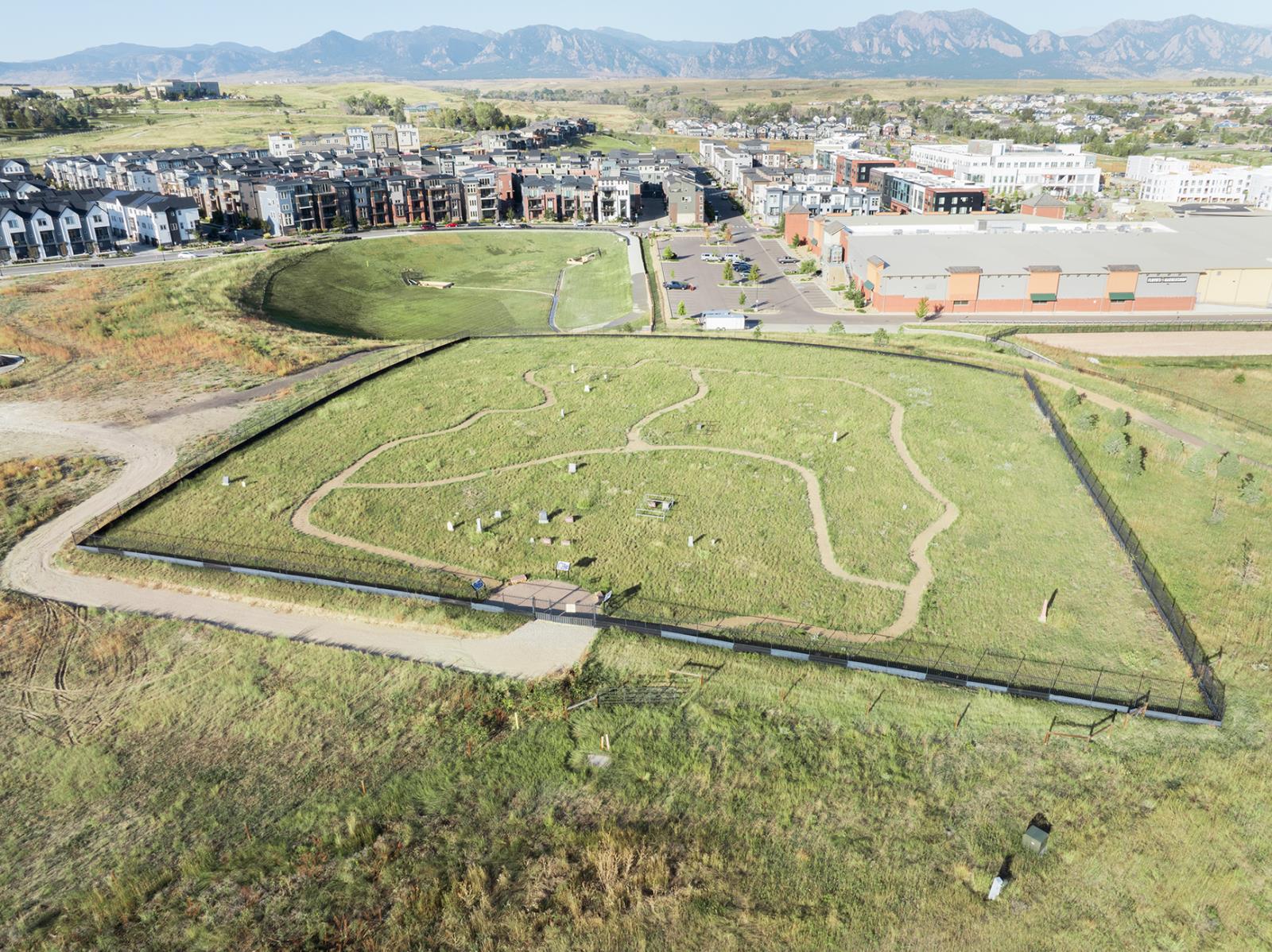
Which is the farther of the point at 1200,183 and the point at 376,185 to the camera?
the point at 1200,183

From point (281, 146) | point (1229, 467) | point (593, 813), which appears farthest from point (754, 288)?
point (281, 146)

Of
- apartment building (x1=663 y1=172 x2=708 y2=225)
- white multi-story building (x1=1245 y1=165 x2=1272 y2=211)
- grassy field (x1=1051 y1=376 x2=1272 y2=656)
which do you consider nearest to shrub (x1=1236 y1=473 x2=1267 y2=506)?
grassy field (x1=1051 y1=376 x2=1272 y2=656)

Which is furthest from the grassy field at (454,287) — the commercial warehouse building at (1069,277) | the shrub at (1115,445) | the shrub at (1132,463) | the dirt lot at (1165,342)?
the shrub at (1132,463)

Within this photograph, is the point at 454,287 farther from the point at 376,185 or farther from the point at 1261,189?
the point at 1261,189

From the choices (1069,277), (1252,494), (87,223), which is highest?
(87,223)

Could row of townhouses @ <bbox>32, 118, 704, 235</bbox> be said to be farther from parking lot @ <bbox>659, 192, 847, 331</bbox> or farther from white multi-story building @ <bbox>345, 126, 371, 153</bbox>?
white multi-story building @ <bbox>345, 126, 371, 153</bbox>

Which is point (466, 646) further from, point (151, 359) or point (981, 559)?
point (151, 359)
